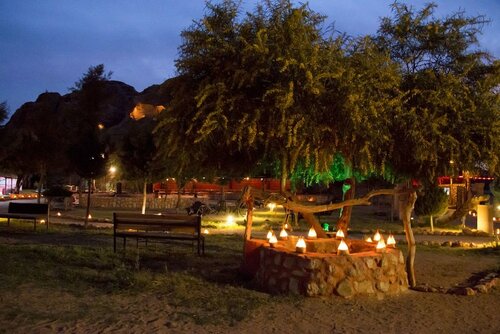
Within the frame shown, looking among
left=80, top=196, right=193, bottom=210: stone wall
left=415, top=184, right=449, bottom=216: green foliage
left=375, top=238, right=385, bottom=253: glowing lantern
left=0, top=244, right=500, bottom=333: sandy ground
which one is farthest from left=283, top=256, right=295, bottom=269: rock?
left=80, top=196, right=193, bottom=210: stone wall

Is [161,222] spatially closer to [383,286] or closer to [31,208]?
[383,286]

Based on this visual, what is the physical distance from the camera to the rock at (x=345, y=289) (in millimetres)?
8172

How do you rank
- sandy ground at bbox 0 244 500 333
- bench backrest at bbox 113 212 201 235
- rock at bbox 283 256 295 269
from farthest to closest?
1. bench backrest at bbox 113 212 201 235
2. rock at bbox 283 256 295 269
3. sandy ground at bbox 0 244 500 333

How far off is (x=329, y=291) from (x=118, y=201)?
27365mm

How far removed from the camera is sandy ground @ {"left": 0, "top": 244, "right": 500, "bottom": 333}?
21.0ft

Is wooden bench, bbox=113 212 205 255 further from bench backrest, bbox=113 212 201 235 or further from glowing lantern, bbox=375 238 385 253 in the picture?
glowing lantern, bbox=375 238 385 253

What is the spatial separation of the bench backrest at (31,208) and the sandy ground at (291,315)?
9.99 m

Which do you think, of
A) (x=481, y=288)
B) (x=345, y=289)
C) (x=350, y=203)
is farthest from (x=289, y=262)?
(x=481, y=288)

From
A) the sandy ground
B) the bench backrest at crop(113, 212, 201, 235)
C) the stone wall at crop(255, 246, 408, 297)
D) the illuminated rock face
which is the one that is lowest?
the sandy ground

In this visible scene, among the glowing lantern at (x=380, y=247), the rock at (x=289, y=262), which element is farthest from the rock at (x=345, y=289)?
the glowing lantern at (x=380, y=247)

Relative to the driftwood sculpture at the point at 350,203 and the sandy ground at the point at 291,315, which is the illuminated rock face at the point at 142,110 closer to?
the driftwood sculpture at the point at 350,203

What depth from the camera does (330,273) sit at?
821 cm

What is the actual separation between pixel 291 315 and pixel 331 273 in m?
1.32

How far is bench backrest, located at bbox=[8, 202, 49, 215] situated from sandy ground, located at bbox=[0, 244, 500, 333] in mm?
9985
